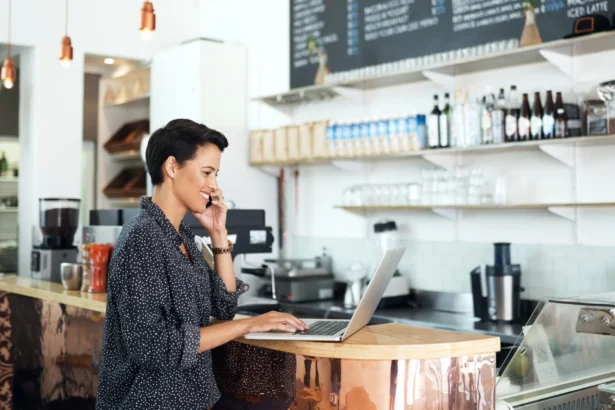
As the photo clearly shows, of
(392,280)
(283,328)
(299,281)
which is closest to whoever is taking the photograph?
(283,328)

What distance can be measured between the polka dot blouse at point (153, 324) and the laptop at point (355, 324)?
173 millimetres

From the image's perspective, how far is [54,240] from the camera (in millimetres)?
4035

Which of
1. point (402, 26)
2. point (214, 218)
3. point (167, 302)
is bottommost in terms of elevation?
point (167, 302)

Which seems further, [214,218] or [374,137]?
[374,137]

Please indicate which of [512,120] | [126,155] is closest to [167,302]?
[512,120]

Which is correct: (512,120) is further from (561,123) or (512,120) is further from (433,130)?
(433,130)

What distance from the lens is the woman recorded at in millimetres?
1771

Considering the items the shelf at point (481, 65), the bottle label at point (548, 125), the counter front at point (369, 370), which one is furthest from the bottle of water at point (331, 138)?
the counter front at point (369, 370)

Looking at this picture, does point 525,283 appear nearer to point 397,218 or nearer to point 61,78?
point 397,218

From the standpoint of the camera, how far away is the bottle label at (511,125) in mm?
3695

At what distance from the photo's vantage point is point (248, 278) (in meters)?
5.14

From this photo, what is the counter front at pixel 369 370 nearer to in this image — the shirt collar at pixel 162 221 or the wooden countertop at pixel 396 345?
the wooden countertop at pixel 396 345

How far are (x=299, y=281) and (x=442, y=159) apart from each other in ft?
3.89

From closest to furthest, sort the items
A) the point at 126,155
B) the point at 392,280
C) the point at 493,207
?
the point at 493,207 → the point at 392,280 → the point at 126,155
